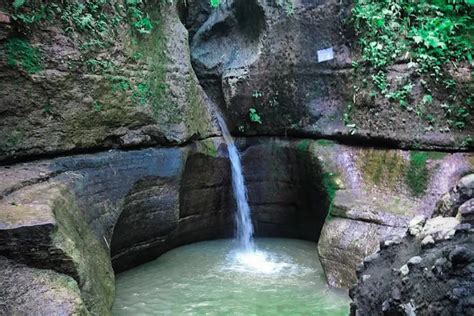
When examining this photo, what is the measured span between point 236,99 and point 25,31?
3.95 meters

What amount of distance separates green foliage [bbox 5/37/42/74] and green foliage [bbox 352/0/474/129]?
4.67 metres

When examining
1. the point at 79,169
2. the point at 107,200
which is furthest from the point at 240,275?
the point at 79,169

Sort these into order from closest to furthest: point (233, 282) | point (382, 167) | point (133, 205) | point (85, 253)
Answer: point (85, 253), point (233, 282), point (133, 205), point (382, 167)

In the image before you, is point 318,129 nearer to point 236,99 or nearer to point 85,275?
point 236,99

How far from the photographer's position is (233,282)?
18.9 ft

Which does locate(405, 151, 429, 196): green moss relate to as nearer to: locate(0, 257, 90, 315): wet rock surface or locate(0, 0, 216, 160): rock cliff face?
locate(0, 0, 216, 160): rock cliff face

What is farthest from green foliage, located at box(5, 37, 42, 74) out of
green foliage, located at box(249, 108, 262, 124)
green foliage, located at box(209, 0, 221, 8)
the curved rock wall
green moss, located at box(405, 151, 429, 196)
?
green moss, located at box(405, 151, 429, 196)

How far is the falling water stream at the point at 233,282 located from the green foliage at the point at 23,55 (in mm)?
2992

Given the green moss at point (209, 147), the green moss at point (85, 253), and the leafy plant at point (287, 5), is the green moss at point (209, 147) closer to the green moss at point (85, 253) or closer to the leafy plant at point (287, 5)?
the leafy plant at point (287, 5)

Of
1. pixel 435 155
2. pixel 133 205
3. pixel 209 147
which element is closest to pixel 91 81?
pixel 133 205

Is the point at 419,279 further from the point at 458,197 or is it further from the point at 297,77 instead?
the point at 297,77

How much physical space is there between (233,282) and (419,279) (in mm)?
3335

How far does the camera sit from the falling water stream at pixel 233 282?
16.3 ft

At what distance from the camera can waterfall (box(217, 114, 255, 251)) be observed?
7977mm
